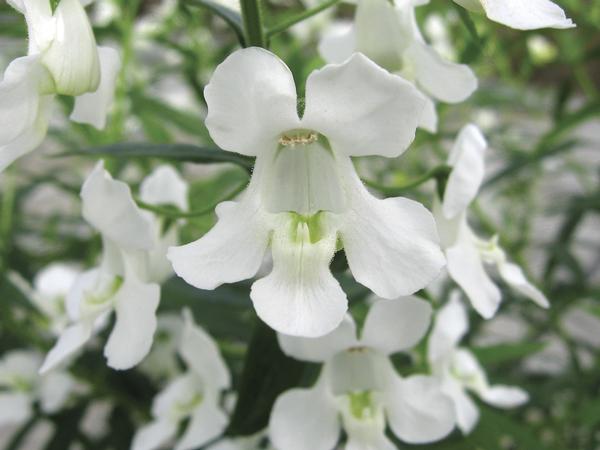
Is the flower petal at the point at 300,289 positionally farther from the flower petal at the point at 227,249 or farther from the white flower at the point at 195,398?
the white flower at the point at 195,398

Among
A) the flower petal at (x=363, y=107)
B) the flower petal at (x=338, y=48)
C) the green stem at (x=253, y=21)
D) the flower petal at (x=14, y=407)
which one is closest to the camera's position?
the flower petal at (x=363, y=107)

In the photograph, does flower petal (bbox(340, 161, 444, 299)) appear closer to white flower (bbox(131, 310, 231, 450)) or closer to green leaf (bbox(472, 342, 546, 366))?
white flower (bbox(131, 310, 231, 450))

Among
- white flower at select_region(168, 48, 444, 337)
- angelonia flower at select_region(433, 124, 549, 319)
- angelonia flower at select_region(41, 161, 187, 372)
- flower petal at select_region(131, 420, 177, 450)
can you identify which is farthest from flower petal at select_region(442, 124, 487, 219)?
flower petal at select_region(131, 420, 177, 450)

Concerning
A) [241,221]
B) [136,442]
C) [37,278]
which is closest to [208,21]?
[37,278]

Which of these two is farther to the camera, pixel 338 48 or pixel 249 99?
pixel 338 48

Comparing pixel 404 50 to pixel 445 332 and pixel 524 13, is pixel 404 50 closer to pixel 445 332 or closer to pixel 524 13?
pixel 524 13

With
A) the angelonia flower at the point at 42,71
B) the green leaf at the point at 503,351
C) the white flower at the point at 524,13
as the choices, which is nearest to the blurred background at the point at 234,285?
the green leaf at the point at 503,351

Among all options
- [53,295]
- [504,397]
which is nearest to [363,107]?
[504,397]
